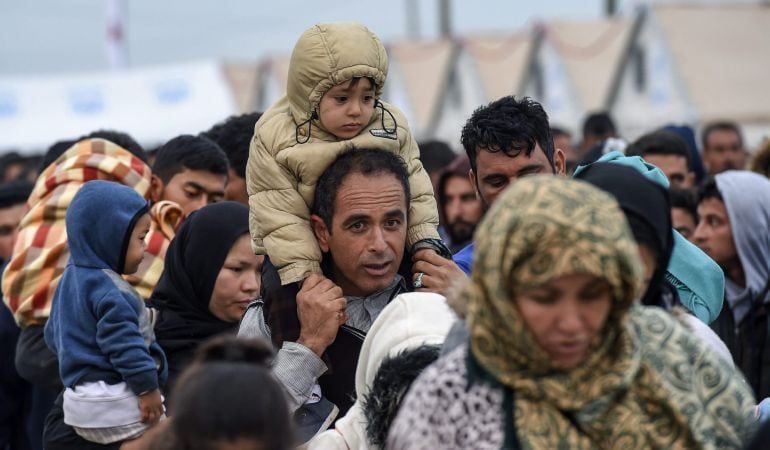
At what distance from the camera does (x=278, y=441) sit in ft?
9.40

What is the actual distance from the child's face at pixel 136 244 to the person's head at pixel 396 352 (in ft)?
6.08

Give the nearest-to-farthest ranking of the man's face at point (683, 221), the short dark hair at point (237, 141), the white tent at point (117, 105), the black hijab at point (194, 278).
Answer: the black hijab at point (194, 278) → the short dark hair at point (237, 141) → the man's face at point (683, 221) → the white tent at point (117, 105)

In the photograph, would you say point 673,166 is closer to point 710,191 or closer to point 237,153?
point 710,191

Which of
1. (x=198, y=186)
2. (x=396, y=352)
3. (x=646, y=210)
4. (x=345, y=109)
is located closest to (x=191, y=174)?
(x=198, y=186)

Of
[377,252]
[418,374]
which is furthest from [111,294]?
[418,374]

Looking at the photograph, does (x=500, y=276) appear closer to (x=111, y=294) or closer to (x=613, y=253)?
(x=613, y=253)

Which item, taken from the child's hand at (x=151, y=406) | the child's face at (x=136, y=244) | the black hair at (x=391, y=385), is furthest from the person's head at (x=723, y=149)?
the black hair at (x=391, y=385)

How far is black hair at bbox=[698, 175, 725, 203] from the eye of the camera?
6.28 meters

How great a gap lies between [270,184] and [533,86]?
23.1m

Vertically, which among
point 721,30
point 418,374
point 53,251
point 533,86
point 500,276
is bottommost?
point 533,86

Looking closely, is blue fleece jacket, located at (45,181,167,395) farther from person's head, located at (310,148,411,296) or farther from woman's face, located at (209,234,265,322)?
person's head, located at (310,148,411,296)

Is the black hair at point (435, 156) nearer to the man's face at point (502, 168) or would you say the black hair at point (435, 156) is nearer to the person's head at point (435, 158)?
the person's head at point (435, 158)

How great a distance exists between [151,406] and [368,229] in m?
1.30

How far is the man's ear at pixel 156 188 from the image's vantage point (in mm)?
6329
